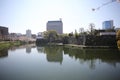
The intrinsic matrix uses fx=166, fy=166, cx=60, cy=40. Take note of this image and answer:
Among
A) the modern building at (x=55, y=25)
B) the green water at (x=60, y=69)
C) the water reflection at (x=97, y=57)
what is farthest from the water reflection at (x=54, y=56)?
the modern building at (x=55, y=25)

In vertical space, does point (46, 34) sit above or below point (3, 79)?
above

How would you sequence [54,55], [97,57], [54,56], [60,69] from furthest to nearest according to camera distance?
[54,55] < [54,56] < [97,57] < [60,69]

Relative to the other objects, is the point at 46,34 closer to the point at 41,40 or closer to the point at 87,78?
the point at 41,40

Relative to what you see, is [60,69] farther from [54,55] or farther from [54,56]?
[54,55]

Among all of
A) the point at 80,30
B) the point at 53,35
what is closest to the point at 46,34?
the point at 53,35

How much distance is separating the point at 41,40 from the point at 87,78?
47201 millimetres

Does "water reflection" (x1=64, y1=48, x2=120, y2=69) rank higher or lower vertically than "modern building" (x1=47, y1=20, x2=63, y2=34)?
lower

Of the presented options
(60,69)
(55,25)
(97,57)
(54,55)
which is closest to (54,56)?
(54,55)

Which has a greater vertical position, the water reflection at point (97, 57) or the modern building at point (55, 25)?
the modern building at point (55, 25)

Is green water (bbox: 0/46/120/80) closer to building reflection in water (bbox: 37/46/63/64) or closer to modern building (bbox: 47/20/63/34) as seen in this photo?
building reflection in water (bbox: 37/46/63/64)

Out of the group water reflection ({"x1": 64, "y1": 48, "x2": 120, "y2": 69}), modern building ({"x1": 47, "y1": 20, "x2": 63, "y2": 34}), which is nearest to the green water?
water reflection ({"x1": 64, "y1": 48, "x2": 120, "y2": 69})

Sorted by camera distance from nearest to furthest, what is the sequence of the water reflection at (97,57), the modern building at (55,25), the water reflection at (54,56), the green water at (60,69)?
the green water at (60,69)
the water reflection at (97,57)
the water reflection at (54,56)
the modern building at (55,25)

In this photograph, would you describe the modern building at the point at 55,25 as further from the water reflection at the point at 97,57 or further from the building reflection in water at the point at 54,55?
the water reflection at the point at 97,57

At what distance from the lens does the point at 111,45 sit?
3516cm
